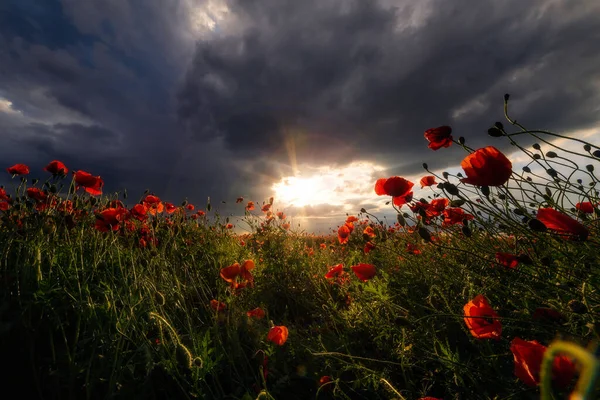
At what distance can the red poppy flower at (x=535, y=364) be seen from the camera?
1.03 meters

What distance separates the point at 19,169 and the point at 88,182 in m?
0.89

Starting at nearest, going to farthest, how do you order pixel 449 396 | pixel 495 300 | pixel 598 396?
pixel 598 396 → pixel 449 396 → pixel 495 300

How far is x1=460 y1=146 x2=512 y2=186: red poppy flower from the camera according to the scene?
1.65 meters

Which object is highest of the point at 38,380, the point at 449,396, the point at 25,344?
the point at 25,344

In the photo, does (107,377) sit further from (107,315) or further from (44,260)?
(44,260)

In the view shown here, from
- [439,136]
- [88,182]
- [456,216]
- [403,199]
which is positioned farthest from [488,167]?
[88,182]

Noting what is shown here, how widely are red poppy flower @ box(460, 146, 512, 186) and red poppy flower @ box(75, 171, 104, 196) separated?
2.94m

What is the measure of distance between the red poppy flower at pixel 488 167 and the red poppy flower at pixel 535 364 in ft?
2.78

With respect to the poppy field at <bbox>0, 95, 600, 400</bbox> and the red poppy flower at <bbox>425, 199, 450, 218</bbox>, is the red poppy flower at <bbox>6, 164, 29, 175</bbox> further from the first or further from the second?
the red poppy flower at <bbox>425, 199, 450, 218</bbox>

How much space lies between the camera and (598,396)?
3.99ft

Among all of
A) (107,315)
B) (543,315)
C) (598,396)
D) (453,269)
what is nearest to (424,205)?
(453,269)

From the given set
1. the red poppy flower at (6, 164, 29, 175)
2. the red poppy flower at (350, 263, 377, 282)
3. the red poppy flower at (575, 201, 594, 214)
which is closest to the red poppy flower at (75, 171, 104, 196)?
the red poppy flower at (6, 164, 29, 175)

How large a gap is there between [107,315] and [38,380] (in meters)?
0.46

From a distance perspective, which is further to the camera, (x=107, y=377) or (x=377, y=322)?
(x=377, y=322)
